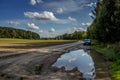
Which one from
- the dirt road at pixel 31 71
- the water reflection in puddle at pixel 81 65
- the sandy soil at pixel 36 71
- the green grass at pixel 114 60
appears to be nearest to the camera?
the dirt road at pixel 31 71

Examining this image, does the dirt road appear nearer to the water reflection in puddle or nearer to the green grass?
the water reflection in puddle

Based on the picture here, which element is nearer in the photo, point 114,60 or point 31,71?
point 31,71

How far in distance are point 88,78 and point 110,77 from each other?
140 cm

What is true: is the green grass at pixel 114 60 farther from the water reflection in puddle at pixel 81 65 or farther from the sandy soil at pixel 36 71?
the water reflection in puddle at pixel 81 65

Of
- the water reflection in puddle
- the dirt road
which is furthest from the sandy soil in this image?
the water reflection in puddle

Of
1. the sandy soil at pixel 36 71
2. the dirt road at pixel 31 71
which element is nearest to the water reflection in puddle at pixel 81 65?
the sandy soil at pixel 36 71

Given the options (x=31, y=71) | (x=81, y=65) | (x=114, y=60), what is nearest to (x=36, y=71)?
(x=31, y=71)

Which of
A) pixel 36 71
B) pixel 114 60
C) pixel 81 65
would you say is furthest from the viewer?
pixel 114 60

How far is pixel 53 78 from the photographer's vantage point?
13.0m

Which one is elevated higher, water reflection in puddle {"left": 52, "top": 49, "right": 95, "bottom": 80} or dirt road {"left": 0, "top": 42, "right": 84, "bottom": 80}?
dirt road {"left": 0, "top": 42, "right": 84, "bottom": 80}

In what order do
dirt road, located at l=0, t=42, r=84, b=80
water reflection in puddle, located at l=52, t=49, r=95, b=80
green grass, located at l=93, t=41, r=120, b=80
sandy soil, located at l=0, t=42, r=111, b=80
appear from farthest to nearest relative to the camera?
water reflection in puddle, located at l=52, t=49, r=95, b=80 < green grass, located at l=93, t=41, r=120, b=80 < sandy soil, located at l=0, t=42, r=111, b=80 < dirt road, located at l=0, t=42, r=84, b=80

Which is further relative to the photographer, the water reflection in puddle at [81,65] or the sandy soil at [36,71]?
the water reflection in puddle at [81,65]

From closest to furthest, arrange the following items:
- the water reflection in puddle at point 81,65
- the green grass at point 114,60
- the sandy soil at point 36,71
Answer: the sandy soil at point 36,71 < the green grass at point 114,60 < the water reflection in puddle at point 81,65

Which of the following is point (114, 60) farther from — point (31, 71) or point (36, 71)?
point (31, 71)
